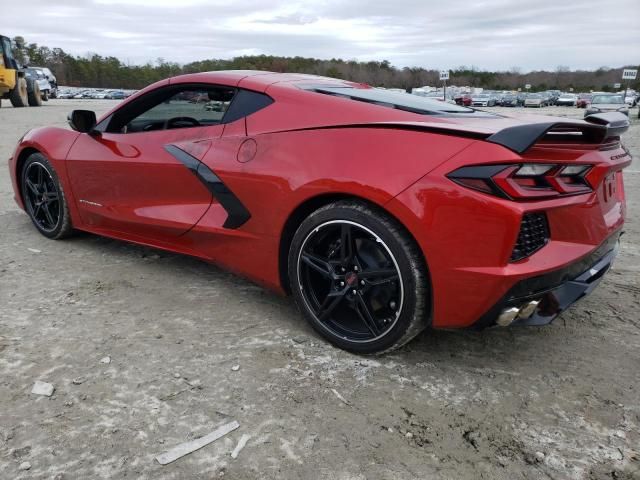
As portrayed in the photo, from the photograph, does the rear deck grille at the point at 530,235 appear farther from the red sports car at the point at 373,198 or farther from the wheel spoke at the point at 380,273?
the wheel spoke at the point at 380,273

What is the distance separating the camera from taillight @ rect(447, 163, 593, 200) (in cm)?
197

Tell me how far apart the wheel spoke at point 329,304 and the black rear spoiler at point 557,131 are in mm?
966

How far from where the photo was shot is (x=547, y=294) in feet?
7.01

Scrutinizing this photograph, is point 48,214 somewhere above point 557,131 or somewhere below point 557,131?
below

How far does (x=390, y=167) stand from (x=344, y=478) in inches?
47.5

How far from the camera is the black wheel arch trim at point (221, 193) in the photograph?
2.77 m

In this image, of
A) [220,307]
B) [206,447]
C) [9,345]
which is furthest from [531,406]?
[9,345]

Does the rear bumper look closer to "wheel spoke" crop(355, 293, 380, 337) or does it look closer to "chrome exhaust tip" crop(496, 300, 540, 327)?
"chrome exhaust tip" crop(496, 300, 540, 327)

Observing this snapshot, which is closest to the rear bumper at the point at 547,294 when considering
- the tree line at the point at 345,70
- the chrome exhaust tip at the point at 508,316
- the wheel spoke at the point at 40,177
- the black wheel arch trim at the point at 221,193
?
the chrome exhaust tip at the point at 508,316

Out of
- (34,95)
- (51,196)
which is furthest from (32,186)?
(34,95)

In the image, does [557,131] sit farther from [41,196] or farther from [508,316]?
[41,196]

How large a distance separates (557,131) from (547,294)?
656 mm

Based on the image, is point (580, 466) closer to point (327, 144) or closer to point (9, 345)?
point (327, 144)

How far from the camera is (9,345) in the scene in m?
2.53
